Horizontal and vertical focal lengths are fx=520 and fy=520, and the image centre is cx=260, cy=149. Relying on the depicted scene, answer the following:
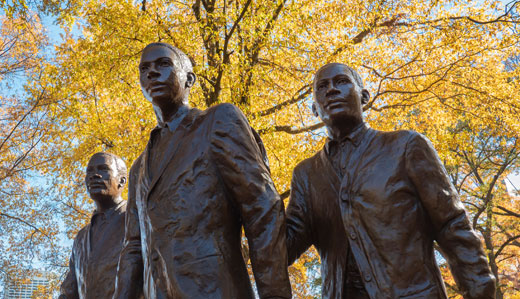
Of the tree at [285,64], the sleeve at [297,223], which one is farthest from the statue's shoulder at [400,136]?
the tree at [285,64]

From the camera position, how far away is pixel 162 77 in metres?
2.53

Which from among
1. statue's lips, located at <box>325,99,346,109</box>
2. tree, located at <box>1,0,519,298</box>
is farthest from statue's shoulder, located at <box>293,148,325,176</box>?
tree, located at <box>1,0,519,298</box>

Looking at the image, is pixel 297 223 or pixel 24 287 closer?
pixel 297 223

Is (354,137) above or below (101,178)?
below

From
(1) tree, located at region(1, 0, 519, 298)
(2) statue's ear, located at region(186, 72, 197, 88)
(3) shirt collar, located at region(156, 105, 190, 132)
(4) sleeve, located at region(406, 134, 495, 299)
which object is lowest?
(4) sleeve, located at region(406, 134, 495, 299)

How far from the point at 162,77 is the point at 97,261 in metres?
1.92

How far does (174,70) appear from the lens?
257 cm

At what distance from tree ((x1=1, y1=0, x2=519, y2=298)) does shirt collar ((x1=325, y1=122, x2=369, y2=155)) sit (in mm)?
5666

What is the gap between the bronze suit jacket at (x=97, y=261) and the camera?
3.77 meters

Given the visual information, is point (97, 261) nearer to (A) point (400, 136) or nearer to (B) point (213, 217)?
(B) point (213, 217)

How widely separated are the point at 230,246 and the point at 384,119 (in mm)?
8676

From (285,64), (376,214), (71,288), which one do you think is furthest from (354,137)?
(285,64)

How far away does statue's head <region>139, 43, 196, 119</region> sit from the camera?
99.5 inches

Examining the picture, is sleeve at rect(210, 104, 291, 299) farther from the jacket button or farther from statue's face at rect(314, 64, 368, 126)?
statue's face at rect(314, 64, 368, 126)
